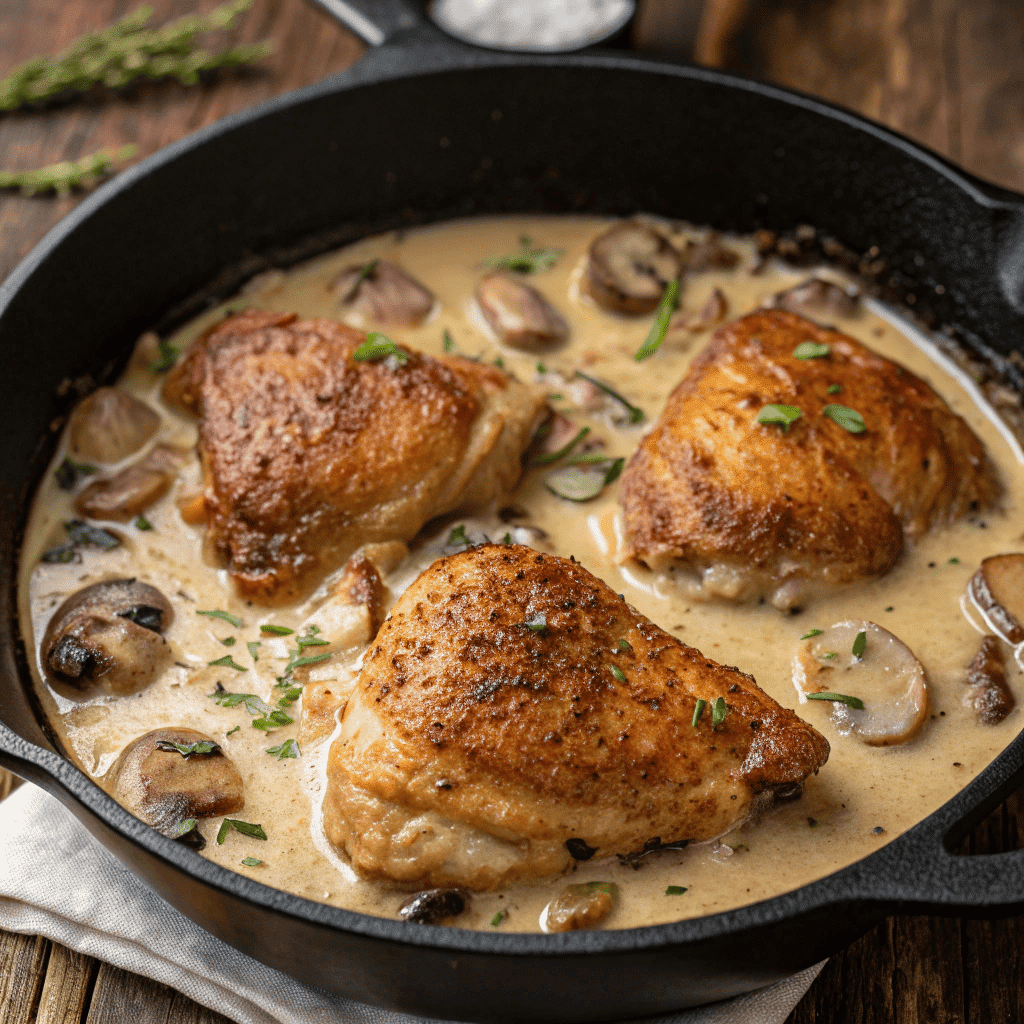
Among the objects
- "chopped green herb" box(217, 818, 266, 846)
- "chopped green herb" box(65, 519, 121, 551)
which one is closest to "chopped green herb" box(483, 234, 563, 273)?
"chopped green herb" box(65, 519, 121, 551)

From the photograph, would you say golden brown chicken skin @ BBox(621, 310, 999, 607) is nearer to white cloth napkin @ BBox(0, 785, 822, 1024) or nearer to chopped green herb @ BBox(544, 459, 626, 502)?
chopped green herb @ BBox(544, 459, 626, 502)

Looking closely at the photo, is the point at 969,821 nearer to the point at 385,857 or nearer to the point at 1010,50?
the point at 385,857

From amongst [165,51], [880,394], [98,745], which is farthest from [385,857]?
[165,51]

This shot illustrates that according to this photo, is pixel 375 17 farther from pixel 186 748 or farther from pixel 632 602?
pixel 186 748

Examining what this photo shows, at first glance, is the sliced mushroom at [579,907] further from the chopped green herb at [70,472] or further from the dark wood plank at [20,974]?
the chopped green herb at [70,472]

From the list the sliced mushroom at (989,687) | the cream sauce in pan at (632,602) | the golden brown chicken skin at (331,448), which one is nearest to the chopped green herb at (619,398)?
the cream sauce in pan at (632,602)

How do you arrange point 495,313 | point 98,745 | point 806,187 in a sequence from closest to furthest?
point 98,745 < point 495,313 < point 806,187
